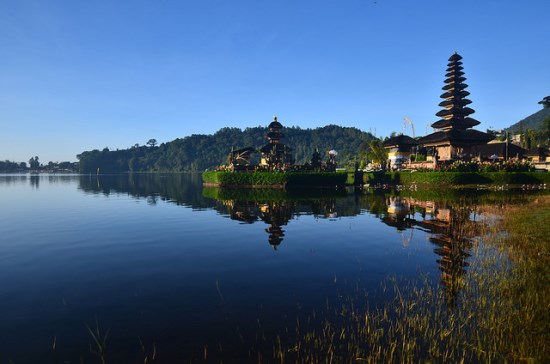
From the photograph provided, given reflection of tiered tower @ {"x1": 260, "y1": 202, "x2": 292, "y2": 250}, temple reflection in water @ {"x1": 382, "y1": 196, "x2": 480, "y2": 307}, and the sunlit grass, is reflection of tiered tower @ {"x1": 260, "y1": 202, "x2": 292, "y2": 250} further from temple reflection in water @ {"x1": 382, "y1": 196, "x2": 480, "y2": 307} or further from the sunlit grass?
the sunlit grass

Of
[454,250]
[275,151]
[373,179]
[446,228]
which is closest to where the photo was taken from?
[454,250]

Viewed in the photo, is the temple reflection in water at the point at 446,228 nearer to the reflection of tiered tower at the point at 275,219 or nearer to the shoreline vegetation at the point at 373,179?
the reflection of tiered tower at the point at 275,219

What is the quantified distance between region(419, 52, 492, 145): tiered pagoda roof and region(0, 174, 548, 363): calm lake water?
41662mm

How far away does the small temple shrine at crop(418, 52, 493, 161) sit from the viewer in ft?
197

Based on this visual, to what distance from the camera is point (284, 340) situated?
297 inches

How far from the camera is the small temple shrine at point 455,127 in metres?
60.2

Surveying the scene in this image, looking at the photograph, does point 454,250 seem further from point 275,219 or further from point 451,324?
point 275,219

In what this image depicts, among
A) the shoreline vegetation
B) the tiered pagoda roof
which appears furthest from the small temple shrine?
the shoreline vegetation

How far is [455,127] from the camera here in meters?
64.8

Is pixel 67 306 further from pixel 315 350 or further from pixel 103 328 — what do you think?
pixel 315 350

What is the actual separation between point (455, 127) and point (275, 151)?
36764mm

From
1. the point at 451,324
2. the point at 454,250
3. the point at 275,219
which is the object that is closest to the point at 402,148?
the point at 275,219

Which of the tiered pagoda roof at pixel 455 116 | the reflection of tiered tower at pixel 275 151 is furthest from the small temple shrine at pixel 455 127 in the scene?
the reflection of tiered tower at pixel 275 151

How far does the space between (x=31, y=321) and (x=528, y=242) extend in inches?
726
